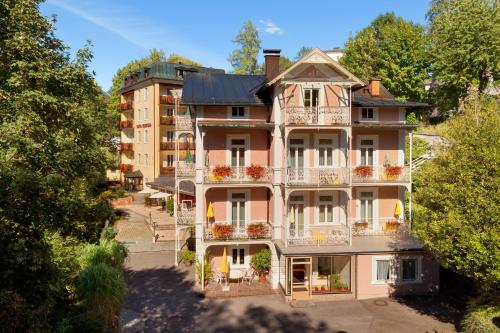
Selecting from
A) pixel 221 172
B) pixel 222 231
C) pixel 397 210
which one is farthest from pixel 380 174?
pixel 222 231

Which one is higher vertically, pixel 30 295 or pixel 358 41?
pixel 358 41

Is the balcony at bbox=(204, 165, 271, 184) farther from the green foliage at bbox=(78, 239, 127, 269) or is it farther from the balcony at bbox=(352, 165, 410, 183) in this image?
the green foliage at bbox=(78, 239, 127, 269)

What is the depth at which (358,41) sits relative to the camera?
180 ft

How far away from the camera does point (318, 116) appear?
74.1 ft

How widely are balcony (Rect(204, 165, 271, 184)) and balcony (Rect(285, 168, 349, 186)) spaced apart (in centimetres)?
158

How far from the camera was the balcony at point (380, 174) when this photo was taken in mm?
23859

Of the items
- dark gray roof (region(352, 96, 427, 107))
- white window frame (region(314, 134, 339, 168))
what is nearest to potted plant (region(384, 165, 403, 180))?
white window frame (region(314, 134, 339, 168))

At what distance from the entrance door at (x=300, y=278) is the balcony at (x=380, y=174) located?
5.60 metres

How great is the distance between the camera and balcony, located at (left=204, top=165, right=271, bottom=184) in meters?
23.0

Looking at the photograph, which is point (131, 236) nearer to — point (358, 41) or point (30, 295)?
point (30, 295)

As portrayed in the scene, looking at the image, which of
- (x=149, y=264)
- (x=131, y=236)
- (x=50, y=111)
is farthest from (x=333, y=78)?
(x=131, y=236)

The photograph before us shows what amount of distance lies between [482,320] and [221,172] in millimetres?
13989

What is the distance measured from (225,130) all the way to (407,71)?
105ft

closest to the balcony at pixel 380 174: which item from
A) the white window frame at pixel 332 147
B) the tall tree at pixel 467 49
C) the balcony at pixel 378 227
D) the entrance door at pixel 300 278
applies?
the white window frame at pixel 332 147
